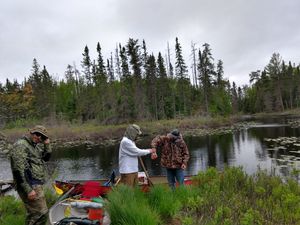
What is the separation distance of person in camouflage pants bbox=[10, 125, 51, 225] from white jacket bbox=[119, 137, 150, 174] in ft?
5.90

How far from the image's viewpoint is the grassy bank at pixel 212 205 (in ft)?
14.5

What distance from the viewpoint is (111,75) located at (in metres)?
64.4

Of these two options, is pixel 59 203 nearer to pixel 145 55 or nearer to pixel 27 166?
pixel 27 166

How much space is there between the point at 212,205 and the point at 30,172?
2.95m

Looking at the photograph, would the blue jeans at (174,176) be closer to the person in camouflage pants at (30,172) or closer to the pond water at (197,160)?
the person in camouflage pants at (30,172)

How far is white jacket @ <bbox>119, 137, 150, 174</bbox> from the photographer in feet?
22.4

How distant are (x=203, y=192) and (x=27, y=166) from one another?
10.1 feet

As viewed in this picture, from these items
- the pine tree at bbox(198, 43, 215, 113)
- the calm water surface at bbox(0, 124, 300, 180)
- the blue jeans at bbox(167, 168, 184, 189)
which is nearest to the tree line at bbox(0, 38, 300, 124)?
the pine tree at bbox(198, 43, 215, 113)

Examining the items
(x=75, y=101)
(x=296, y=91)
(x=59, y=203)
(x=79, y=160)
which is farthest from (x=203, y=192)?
(x=296, y=91)

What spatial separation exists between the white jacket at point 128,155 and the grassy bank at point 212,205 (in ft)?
4.14

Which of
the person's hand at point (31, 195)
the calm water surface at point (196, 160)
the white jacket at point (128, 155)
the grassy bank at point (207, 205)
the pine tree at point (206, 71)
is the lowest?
the calm water surface at point (196, 160)

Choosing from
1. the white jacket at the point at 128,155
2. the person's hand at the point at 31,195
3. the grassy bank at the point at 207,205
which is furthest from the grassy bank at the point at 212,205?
the white jacket at the point at 128,155

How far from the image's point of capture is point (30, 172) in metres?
5.25

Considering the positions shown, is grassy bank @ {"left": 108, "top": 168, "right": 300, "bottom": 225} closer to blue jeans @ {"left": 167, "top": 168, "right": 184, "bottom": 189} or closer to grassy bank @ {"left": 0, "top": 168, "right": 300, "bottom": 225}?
grassy bank @ {"left": 0, "top": 168, "right": 300, "bottom": 225}
